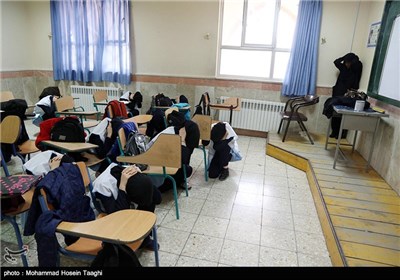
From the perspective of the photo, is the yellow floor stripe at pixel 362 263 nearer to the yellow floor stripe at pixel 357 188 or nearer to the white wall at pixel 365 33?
the yellow floor stripe at pixel 357 188

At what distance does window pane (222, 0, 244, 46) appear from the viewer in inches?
187

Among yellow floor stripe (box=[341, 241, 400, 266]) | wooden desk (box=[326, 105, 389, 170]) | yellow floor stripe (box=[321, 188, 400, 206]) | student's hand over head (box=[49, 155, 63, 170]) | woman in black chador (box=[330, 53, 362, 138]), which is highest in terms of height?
woman in black chador (box=[330, 53, 362, 138])

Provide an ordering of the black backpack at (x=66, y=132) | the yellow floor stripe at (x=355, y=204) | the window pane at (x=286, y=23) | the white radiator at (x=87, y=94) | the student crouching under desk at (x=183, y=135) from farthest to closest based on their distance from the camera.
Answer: the white radiator at (x=87, y=94) → the window pane at (x=286, y=23) → the student crouching under desk at (x=183, y=135) → the black backpack at (x=66, y=132) → the yellow floor stripe at (x=355, y=204)

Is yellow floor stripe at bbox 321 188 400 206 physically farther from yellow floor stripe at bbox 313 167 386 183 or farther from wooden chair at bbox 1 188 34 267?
wooden chair at bbox 1 188 34 267

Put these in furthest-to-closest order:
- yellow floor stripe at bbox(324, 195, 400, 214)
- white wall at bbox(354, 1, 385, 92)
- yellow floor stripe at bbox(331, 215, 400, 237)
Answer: white wall at bbox(354, 1, 385, 92), yellow floor stripe at bbox(324, 195, 400, 214), yellow floor stripe at bbox(331, 215, 400, 237)

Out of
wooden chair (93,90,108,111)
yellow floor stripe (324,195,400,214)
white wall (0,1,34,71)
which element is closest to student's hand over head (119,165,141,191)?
yellow floor stripe (324,195,400,214)

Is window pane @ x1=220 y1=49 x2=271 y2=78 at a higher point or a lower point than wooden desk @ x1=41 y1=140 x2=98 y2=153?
higher

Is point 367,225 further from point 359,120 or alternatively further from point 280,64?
point 280,64

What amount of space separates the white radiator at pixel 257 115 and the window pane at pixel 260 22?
3.63 feet

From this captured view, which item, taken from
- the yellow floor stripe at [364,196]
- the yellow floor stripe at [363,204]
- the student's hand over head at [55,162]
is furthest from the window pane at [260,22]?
the student's hand over head at [55,162]

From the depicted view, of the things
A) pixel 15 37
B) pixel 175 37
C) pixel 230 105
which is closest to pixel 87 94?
pixel 15 37

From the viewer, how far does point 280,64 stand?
4.77 m

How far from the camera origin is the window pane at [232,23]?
4738mm

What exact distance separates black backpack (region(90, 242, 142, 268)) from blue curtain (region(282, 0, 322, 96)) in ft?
13.4
